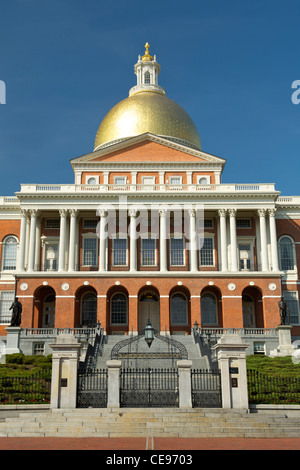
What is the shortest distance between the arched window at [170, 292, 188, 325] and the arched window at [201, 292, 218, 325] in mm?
1504

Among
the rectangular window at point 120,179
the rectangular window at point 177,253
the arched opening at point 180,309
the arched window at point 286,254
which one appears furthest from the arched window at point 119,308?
the arched window at point 286,254

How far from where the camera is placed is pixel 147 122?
182 ft

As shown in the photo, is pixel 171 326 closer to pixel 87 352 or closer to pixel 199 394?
pixel 87 352

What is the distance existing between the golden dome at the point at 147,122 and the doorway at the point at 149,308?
16247mm

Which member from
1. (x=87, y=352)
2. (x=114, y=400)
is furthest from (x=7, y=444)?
(x=87, y=352)

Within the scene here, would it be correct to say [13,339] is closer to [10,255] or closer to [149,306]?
[10,255]

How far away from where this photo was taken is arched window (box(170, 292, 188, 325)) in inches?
1886

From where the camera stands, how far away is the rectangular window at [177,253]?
157 ft

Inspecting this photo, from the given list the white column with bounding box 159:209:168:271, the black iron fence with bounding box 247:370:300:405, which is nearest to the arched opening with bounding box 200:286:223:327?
the white column with bounding box 159:209:168:271

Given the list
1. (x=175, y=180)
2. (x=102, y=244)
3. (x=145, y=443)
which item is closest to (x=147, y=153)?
(x=175, y=180)

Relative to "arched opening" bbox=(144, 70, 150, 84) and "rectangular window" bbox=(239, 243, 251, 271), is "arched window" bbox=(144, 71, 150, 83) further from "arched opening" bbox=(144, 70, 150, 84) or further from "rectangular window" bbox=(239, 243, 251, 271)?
"rectangular window" bbox=(239, 243, 251, 271)

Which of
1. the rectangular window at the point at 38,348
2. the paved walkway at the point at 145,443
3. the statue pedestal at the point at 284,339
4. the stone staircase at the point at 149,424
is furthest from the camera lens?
the rectangular window at the point at 38,348

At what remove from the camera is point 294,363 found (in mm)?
31938

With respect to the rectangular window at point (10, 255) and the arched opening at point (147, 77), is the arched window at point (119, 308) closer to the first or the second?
the rectangular window at point (10, 255)
